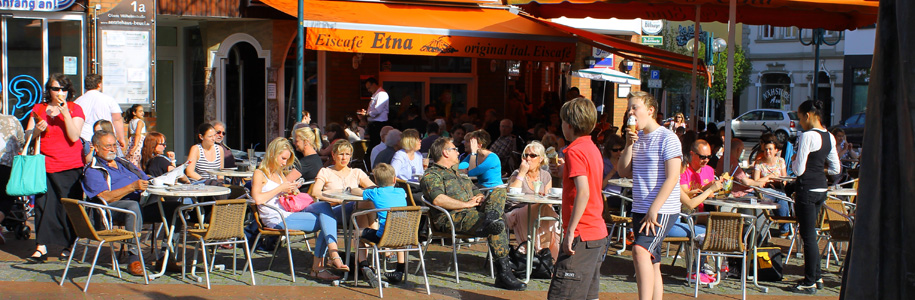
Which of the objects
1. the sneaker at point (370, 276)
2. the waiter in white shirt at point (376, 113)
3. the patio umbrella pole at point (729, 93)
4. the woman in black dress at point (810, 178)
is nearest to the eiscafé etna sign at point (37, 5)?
the waiter in white shirt at point (376, 113)

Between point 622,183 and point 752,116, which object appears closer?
point 622,183

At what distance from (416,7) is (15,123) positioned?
687 centimetres

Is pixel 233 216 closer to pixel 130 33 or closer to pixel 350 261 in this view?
pixel 350 261

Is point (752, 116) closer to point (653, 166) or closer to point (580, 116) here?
point (653, 166)

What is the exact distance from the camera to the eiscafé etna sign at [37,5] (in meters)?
11.8

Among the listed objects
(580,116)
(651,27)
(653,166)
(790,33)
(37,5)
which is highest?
(790,33)

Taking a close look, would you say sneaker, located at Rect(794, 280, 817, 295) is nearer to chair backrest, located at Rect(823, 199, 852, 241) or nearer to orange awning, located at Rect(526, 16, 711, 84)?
chair backrest, located at Rect(823, 199, 852, 241)

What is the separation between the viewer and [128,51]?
12227 mm

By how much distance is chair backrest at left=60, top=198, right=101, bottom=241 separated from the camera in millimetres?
6434

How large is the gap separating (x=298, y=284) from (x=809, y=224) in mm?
4006

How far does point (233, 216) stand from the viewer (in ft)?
22.2

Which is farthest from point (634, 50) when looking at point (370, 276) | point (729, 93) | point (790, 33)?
point (790, 33)

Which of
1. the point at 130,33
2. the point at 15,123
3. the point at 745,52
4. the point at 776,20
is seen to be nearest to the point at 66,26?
the point at 130,33

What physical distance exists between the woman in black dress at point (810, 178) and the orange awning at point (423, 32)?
5755 mm
